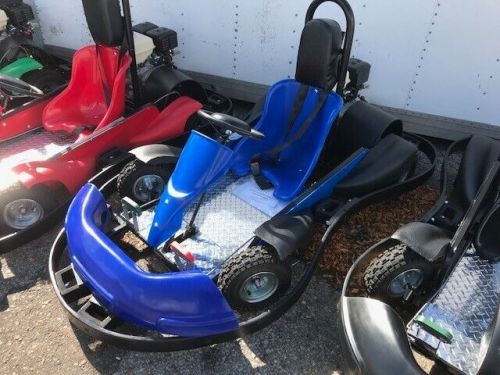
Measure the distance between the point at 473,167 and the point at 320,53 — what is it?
124 cm

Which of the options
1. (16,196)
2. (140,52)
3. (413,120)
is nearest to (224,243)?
(16,196)

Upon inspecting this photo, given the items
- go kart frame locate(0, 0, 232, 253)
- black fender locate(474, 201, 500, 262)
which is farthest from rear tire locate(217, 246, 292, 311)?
go kart frame locate(0, 0, 232, 253)

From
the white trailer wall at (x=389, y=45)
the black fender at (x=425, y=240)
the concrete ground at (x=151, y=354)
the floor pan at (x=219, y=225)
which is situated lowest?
the concrete ground at (x=151, y=354)

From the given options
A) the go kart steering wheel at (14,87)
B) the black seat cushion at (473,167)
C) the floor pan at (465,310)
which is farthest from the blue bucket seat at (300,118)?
the go kart steering wheel at (14,87)

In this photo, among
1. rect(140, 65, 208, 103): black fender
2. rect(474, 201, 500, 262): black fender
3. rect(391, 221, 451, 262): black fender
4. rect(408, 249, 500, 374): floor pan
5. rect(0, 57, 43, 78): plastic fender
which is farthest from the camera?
rect(0, 57, 43, 78): plastic fender

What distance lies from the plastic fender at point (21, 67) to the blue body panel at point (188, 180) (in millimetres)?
2510

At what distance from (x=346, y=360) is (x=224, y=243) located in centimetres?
91

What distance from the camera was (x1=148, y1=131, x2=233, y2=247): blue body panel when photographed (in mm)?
2377

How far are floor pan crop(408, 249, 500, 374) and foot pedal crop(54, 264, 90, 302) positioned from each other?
159 centimetres

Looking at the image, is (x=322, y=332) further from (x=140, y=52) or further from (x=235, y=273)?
(x=140, y=52)

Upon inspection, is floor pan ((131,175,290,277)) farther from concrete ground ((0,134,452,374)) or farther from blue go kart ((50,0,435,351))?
concrete ground ((0,134,452,374))

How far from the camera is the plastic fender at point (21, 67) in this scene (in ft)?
13.5

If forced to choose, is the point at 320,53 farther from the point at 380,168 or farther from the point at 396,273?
the point at 396,273

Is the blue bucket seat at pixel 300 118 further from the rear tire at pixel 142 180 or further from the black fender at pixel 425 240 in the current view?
the black fender at pixel 425 240
